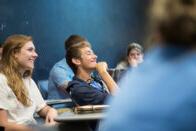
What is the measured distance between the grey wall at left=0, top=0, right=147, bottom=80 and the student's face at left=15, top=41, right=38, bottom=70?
2.05m

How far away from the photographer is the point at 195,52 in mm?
916

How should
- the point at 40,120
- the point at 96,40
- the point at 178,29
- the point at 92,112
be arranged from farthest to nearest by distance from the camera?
1. the point at 96,40
2. the point at 40,120
3. the point at 92,112
4. the point at 178,29

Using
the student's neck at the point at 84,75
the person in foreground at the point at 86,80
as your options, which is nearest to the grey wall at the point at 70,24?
the person in foreground at the point at 86,80

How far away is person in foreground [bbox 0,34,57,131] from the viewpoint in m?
3.11

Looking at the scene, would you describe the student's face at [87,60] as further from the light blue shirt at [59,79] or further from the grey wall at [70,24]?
the grey wall at [70,24]

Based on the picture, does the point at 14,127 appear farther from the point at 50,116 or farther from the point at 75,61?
the point at 75,61

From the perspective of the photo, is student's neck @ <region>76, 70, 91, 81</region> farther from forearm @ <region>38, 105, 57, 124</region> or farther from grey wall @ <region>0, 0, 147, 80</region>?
grey wall @ <region>0, 0, 147, 80</region>

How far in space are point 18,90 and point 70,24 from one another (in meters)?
3.00

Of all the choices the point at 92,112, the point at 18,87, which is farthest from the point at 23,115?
the point at 92,112

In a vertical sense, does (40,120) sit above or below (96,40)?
below

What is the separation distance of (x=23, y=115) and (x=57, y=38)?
2795mm

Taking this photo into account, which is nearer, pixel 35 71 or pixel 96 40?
pixel 35 71

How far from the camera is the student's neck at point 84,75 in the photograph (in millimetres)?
3604

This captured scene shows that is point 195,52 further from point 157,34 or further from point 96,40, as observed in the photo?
point 96,40
